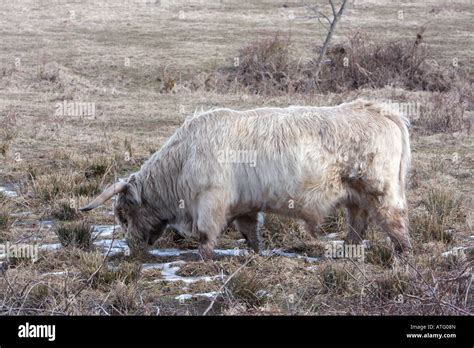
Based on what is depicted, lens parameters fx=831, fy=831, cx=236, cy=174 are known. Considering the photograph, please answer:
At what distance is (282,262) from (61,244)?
2.16 meters

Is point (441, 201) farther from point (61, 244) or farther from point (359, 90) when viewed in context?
point (359, 90)

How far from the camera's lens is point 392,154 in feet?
24.5

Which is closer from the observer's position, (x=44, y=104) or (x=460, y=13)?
(x=44, y=104)

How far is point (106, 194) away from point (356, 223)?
7.73 ft

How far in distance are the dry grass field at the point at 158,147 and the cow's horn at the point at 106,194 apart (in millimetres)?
252

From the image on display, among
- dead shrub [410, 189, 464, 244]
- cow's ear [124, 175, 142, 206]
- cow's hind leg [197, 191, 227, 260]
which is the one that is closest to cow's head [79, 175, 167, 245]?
cow's ear [124, 175, 142, 206]

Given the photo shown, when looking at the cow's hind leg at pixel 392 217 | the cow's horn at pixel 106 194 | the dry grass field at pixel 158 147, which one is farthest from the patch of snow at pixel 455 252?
the cow's horn at pixel 106 194

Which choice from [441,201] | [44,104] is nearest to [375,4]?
[44,104]

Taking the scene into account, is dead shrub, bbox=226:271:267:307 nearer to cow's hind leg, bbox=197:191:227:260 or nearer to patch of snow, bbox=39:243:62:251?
cow's hind leg, bbox=197:191:227:260

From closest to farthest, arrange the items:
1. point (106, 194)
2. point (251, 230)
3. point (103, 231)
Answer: point (106, 194) < point (251, 230) < point (103, 231)

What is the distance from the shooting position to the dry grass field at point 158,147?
604 centimetres

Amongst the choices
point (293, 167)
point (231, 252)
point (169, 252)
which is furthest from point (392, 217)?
point (169, 252)

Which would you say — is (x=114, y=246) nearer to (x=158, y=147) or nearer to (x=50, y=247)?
(x=50, y=247)

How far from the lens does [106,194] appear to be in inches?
300
